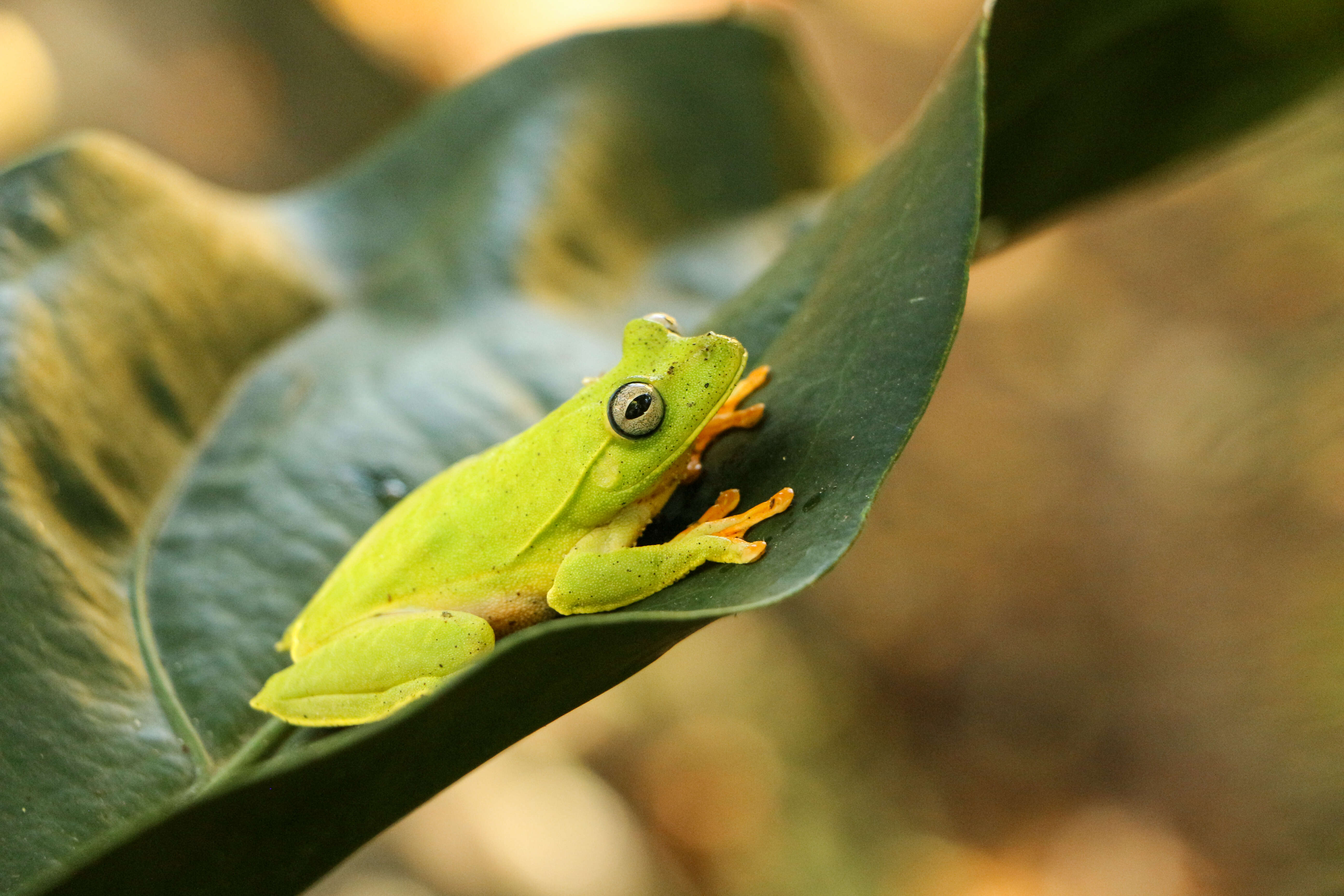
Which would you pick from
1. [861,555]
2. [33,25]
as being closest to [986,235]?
[861,555]

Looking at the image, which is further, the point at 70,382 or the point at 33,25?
the point at 33,25

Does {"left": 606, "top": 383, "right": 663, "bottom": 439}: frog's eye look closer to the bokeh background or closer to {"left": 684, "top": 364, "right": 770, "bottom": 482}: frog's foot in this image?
{"left": 684, "top": 364, "right": 770, "bottom": 482}: frog's foot

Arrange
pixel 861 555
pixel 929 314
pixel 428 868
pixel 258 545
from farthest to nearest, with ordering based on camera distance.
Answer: pixel 861 555, pixel 428 868, pixel 258 545, pixel 929 314

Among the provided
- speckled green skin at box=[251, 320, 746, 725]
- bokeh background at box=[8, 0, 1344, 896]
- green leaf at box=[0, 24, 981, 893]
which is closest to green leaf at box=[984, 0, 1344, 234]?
green leaf at box=[0, 24, 981, 893]

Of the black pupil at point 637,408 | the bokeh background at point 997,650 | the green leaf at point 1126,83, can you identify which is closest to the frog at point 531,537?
the black pupil at point 637,408

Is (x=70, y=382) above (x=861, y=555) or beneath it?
beneath

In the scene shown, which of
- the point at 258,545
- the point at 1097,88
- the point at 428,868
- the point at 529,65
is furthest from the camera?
the point at 428,868

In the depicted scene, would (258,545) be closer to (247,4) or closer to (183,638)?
(183,638)
